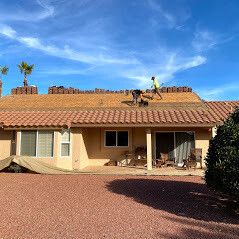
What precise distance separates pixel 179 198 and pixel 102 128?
33.7 ft

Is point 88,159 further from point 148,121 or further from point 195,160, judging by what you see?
point 195,160

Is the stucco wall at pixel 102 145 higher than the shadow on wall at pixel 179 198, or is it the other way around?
the stucco wall at pixel 102 145

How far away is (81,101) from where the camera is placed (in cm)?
2466

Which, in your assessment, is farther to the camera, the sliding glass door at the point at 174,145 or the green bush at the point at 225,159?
the sliding glass door at the point at 174,145

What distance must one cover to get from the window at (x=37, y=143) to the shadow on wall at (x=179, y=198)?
552 cm

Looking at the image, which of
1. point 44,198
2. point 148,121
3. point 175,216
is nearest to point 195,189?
point 175,216

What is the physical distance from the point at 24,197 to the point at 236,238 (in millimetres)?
6763

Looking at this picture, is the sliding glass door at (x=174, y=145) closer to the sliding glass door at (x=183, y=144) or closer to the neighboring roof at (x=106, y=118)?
the sliding glass door at (x=183, y=144)

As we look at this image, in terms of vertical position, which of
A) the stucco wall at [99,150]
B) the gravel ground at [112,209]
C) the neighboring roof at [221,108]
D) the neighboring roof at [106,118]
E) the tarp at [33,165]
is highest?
the neighboring roof at [221,108]

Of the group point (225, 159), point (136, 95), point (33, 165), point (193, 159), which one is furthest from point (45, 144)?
point (225, 159)

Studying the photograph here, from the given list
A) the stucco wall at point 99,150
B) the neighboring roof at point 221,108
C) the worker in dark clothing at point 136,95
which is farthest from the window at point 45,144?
the neighboring roof at point 221,108

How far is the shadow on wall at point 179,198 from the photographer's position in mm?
9461

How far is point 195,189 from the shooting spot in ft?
43.0

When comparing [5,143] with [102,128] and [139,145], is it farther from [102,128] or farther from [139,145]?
[139,145]
